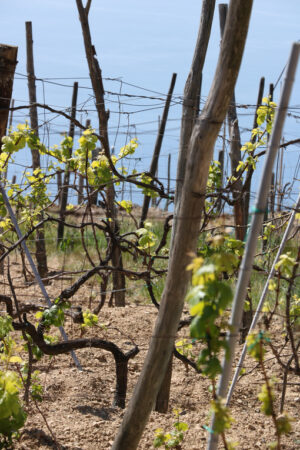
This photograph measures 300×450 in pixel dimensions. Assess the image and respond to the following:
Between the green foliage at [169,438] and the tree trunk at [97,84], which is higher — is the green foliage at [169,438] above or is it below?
below

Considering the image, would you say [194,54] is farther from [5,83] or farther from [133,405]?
[133,405]

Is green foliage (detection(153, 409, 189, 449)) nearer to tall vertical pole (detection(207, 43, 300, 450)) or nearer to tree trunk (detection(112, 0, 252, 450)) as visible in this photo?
tree trunk (detection(112, 0, 252, 450))

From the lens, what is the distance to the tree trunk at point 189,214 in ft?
6.34

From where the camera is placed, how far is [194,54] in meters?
2.91

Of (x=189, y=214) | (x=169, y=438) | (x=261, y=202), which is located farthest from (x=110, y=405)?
(x=261, y=202)

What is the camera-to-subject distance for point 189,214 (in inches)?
81.1

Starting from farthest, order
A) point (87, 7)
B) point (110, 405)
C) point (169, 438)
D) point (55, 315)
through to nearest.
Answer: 1. point (87, 7)
2. point (110, 405)
3. point (55, 315)
4. point (169, 438)

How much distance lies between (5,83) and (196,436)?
206 centimetres

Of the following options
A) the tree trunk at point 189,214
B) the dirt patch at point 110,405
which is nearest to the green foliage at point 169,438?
the dirt patch at point 110,405

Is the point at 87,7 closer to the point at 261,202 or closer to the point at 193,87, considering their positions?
the point at 193,87

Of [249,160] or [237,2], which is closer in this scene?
[237,2]

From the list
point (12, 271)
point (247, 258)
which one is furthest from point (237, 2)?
point (12, 271)

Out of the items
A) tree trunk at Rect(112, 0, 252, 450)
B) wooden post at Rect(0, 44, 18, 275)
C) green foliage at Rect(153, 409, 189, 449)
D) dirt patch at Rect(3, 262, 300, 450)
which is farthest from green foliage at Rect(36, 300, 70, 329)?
wooden post at Rect(0, 44, 18, 275)

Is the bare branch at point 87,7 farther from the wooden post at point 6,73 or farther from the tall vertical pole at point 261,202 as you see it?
the tall vertical pole at point 261,202
